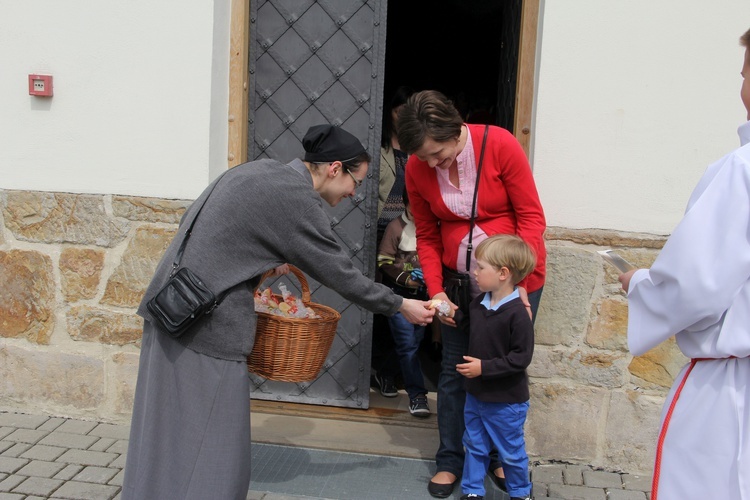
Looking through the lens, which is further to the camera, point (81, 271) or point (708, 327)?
point (81, 271)

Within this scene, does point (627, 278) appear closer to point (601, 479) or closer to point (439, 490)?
point (439, 490)

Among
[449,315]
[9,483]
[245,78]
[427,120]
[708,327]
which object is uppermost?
[245,78]

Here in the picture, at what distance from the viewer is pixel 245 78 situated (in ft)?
14.1

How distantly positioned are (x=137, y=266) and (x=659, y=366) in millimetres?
2682

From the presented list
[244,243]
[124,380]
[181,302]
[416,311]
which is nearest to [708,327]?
[416,311]

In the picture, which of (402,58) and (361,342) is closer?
(361,342)

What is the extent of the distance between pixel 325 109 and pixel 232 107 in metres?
0.50

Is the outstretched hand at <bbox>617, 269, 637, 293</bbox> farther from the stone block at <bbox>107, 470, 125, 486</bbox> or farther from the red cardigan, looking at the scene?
the stone block at <bbox>107, 470, 125, 486</bbox>

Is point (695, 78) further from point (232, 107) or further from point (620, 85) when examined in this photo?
point (232, 107)

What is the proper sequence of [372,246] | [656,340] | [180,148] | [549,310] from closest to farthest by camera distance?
[656,340] → [549,310] → [180,148] → [372,246]

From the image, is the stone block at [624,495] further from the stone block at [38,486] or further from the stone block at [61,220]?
the stone block at [61,220]

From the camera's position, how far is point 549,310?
3.82 metres

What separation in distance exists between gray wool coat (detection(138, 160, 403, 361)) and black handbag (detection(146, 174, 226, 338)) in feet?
0.12

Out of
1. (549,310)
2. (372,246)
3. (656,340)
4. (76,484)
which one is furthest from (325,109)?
(656,340)
